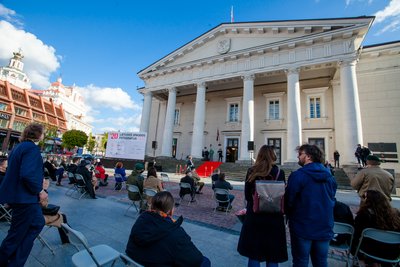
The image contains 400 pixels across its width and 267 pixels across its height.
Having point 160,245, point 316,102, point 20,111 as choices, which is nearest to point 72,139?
point 20,111

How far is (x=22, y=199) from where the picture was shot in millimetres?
2258

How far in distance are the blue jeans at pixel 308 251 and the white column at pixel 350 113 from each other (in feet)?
46.3

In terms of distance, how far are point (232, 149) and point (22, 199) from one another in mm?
A: 20754

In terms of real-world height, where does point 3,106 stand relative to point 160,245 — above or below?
above

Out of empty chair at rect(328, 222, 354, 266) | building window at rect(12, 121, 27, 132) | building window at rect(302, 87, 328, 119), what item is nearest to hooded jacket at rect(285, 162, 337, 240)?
empty chair at rect(328, 222, 354, 266)

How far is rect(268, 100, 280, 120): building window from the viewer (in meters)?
20.4

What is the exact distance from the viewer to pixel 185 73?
22.0 meters

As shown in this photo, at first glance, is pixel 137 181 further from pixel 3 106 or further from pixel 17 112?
pixel 17 112

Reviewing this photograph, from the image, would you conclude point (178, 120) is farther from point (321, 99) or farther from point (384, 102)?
point (384, 102)

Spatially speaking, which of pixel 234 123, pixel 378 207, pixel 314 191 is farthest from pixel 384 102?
pixel 314 191

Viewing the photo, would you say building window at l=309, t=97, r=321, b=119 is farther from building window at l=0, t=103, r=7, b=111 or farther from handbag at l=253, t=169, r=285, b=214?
building window at l=0, t=103, r=7, b=111

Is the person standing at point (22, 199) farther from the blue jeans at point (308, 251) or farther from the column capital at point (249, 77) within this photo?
the column capital at point (249, 77)

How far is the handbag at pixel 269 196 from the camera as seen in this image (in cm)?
196

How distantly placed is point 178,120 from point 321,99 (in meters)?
16.6
